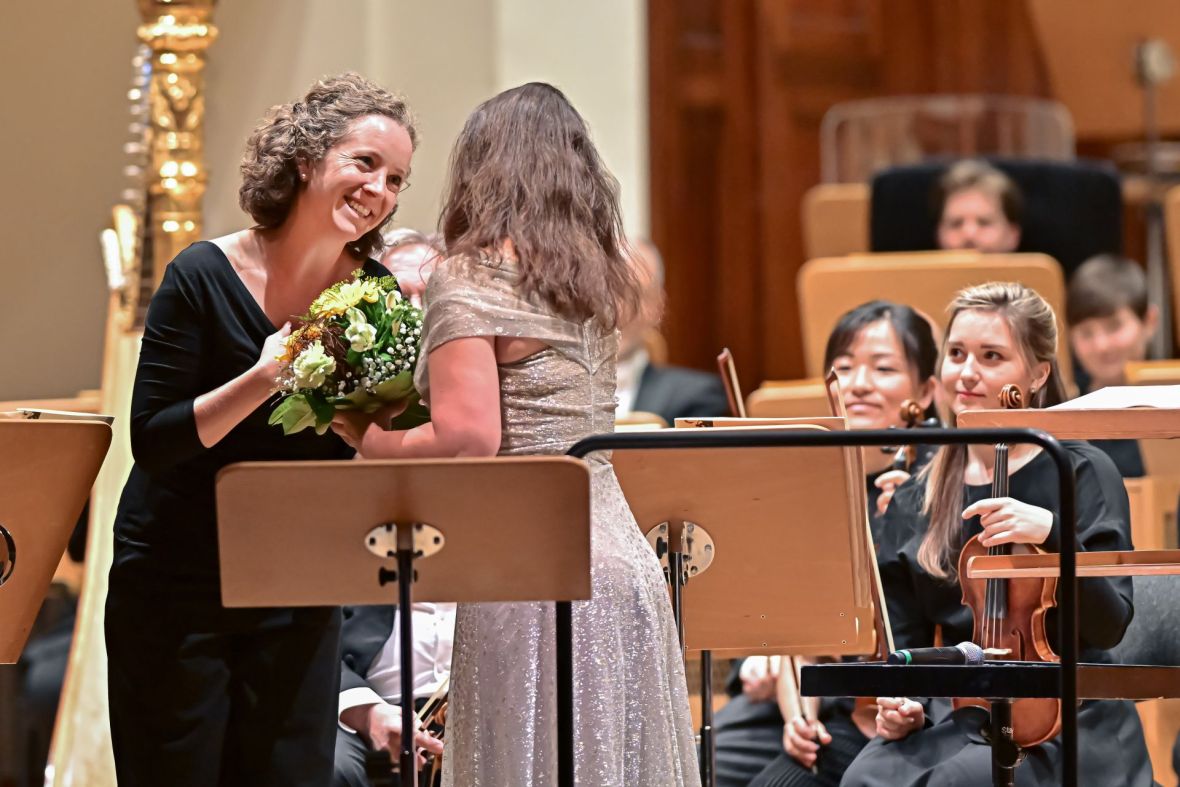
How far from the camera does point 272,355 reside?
2500mm

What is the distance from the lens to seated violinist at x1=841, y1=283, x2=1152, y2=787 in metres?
3.04

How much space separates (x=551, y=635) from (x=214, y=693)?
20.6 inches

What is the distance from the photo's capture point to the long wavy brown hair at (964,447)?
323 cm

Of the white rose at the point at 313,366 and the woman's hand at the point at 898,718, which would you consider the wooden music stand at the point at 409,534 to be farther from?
the woman's hand at the point at 898,718

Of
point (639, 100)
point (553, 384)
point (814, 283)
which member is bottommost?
point (553, 384)

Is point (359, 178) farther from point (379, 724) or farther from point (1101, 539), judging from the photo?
point (1101, 539)

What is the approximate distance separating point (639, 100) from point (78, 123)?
2.83 metres

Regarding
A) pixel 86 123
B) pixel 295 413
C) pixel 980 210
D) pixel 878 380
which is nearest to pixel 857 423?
pixel 878 380

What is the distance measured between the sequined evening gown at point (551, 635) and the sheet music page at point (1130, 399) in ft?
2.36

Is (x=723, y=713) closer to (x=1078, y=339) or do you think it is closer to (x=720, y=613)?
(x=720, y=613)

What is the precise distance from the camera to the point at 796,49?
750cm

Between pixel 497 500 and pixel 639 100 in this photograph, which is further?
pixel 639 100

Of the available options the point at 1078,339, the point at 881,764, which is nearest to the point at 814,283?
the point at 1078,339

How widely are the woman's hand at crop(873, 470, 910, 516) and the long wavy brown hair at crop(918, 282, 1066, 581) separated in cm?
10
